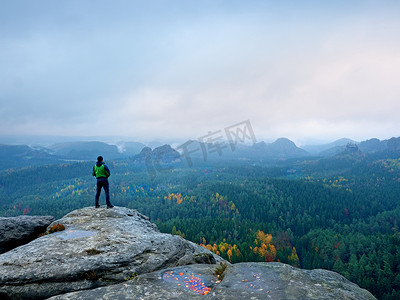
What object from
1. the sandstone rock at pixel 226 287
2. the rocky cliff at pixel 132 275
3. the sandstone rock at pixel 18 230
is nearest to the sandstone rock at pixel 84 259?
the rocky cliff at pixel 132 275

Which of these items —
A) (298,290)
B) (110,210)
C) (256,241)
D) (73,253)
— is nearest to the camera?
(298,290)

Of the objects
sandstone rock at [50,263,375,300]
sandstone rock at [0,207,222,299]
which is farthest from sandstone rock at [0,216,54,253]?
sandstone rock at [50,263,375,300]

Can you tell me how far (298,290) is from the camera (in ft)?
36.9

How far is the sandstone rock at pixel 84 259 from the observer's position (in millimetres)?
12555

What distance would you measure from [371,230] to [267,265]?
170 metres

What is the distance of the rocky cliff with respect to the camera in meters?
11.2

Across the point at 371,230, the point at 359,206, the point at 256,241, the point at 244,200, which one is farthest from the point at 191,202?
the point at 359,206

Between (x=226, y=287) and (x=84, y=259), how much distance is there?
32.5 feet

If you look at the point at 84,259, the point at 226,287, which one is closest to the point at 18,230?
the point at 84,259

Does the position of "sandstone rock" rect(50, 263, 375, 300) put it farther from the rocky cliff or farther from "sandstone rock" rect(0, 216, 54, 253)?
"sandstone rock" rect(0, 216, 54, 253)

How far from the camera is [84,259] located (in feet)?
46.6

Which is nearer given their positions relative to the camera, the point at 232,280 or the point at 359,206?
the point at 232,280

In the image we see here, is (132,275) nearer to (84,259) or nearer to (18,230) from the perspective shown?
(84,259)

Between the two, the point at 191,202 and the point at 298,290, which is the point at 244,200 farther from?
the point at 298,290
